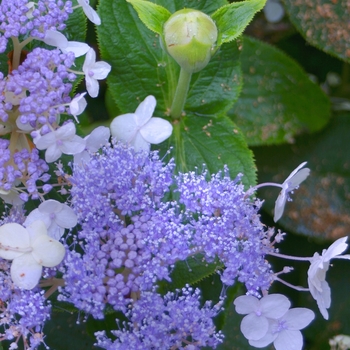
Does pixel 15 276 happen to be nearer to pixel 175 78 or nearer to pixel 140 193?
pixel 140 193

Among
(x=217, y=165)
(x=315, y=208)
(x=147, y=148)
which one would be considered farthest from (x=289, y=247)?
(x=147, y=148)

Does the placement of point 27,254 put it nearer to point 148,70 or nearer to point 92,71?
point 92,71

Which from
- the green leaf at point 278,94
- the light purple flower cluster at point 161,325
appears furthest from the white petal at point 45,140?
the green leaf at point 278,94

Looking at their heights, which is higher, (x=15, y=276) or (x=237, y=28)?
(x=237, y=28)

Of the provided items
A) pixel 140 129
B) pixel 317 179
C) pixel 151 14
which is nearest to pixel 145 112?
pixel 140 129

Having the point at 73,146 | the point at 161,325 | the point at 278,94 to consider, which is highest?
the point at 73,146

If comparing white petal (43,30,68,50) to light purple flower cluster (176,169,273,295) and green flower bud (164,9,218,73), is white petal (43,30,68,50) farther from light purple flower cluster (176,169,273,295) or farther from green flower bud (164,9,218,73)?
light purple flower cluster (176,169,273,295)

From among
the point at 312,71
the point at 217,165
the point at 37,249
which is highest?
the point at 37,249
